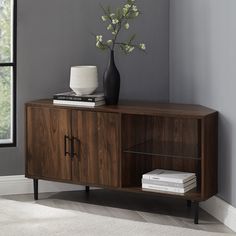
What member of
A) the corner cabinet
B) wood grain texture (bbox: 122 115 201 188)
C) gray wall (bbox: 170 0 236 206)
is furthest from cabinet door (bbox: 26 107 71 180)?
gray wall (bbox: 170 0 236 206)

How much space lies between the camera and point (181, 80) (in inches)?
159

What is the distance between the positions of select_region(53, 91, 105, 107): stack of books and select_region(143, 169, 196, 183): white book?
0.48 meters

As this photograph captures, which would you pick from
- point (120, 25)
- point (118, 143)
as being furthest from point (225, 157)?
point (120, 25)

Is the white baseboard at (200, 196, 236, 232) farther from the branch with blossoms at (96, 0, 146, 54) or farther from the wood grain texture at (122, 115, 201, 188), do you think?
the branch with blossoms at (96, 0, 146, 54)

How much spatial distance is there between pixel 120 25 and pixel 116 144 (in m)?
0.72

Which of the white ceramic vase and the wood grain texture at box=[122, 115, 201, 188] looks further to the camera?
the white ceramic vase

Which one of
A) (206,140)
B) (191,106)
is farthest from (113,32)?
(206,140)

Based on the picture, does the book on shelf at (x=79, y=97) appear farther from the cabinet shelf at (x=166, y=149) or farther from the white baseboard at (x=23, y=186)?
the white baseboard at (x=23, y=186)

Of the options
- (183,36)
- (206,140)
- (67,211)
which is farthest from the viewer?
(183,36)

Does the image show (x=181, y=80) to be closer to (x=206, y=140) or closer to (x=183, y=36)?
(x=183, y=36)

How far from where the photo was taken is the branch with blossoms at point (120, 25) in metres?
3.85

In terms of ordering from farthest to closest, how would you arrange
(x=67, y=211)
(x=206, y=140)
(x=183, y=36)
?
(x=183, y=36), (x=67, y=211), (x=206, y=140)

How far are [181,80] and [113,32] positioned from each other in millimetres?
494

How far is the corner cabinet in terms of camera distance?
11.8 ft
